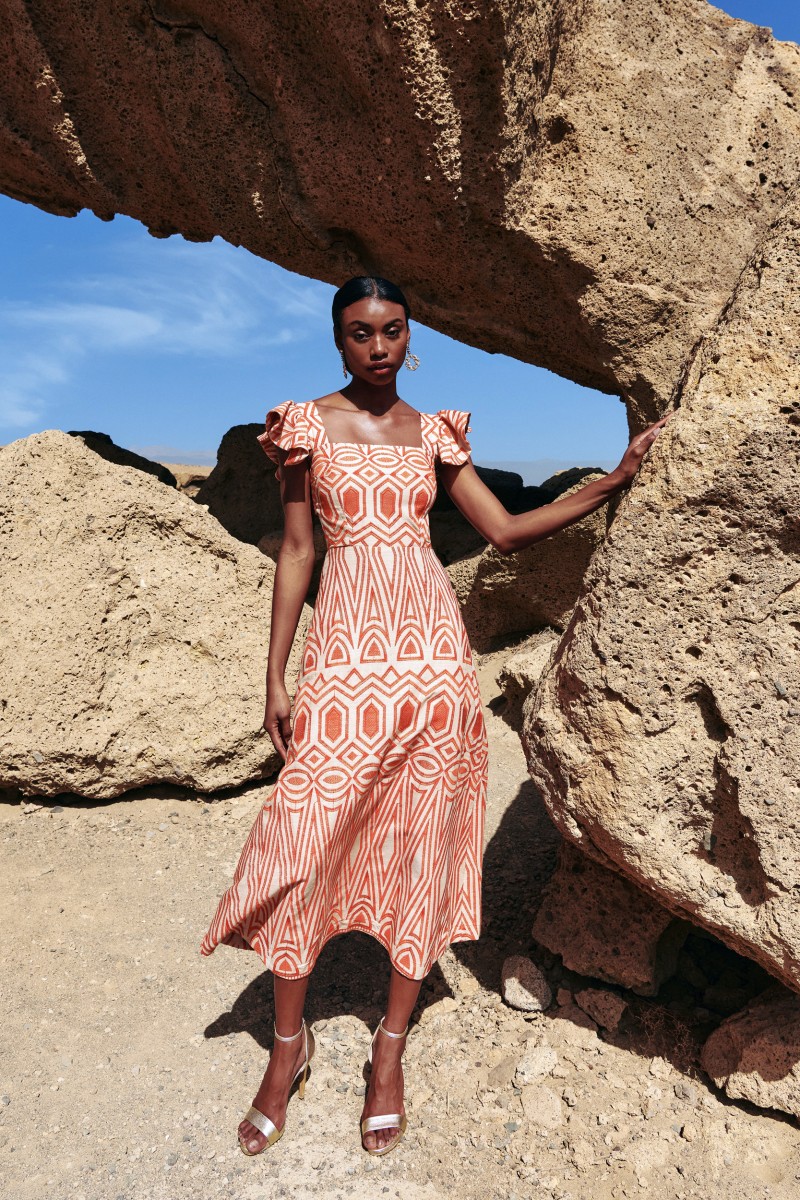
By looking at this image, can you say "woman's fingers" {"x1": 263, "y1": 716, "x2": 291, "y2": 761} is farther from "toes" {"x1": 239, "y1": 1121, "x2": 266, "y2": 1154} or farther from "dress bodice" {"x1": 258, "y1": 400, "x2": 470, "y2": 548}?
"toes" {"x1": 239, "y1": 1121, "x2": 266, "y2": 1154}

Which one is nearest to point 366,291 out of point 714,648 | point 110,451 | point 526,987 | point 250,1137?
point 714,648

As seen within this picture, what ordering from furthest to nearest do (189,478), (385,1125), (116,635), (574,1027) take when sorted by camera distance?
(189,478), (116,635), (574,1027), (385,1125)

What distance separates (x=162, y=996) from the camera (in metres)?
2.96

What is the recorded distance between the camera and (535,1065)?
258cm

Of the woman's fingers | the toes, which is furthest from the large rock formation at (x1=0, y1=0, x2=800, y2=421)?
the toes

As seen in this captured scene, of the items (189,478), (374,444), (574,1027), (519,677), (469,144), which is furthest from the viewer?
(189,478)

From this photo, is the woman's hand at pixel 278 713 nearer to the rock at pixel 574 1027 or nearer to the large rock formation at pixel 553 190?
the large rock formation at pixel 553 190

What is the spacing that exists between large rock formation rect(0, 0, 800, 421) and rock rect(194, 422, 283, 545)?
137cm

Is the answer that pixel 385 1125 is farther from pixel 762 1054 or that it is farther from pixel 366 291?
pixel 366 291

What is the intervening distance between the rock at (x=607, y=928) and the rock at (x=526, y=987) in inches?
3.9

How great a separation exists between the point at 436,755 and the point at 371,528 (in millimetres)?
633

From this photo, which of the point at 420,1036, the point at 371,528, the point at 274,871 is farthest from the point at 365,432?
the point at 420,1036

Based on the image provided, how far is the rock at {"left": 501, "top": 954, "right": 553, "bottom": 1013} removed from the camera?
279cm

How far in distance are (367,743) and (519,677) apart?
7.02 ft
